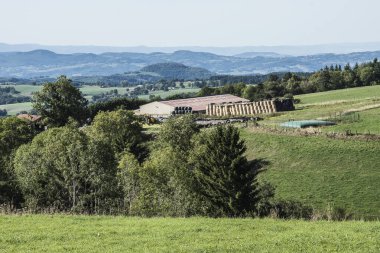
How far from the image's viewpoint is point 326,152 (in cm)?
6303

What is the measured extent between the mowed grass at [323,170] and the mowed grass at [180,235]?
23348mm

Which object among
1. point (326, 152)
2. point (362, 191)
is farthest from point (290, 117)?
point (362, 191)

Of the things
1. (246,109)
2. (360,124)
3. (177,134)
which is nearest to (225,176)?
(177,134)

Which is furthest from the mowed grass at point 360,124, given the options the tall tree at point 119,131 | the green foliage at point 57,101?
the green foliage at point 57,101

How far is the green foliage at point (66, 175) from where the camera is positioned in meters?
50.4

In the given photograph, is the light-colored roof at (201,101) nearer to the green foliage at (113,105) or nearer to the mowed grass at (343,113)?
the green foliage at (113,105)

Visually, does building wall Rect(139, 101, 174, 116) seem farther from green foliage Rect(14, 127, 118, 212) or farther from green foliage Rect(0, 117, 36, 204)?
green foliage Rect(14, 127, 118, 212)

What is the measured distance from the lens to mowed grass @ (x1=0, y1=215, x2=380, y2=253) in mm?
19422

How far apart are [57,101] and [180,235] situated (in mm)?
77225

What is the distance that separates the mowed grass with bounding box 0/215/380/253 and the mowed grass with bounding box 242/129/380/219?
2335 cm

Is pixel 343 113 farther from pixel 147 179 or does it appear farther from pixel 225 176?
pixel 147 179

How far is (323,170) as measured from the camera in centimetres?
5897

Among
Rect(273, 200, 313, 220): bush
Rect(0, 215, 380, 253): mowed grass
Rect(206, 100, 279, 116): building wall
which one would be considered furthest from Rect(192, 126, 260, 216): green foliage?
Rect(206, 100, 279, 116): building wall

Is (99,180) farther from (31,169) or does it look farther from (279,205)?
(279,205)
